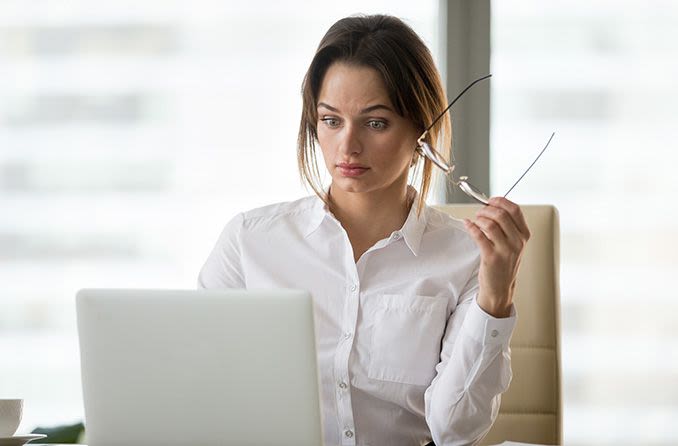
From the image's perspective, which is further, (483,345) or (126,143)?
(126,143)

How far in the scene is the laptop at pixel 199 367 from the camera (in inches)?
43.6

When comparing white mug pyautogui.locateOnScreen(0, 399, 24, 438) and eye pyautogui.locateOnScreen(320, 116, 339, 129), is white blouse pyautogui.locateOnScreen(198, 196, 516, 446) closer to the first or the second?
eye pyautogui.locateOnScreen(320, 116, 339, 129)

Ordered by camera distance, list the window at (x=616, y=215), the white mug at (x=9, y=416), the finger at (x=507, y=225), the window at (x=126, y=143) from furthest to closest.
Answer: the window at (x=126, y=143), the window at (x=616, y=215), the finger at (x=507, y=225), the white mug at (x=9, y=416)

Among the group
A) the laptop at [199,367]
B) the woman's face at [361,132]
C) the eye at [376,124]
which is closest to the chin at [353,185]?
the woman's face at [361,132]

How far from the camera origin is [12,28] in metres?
2.93

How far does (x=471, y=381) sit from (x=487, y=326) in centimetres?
11

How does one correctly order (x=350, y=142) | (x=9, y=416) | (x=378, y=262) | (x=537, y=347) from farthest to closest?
(x=537, y=347), (x=378, y=262), (x=350, y=142), (x=9, y=416)

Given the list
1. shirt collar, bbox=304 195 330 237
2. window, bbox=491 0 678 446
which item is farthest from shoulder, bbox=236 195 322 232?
window, bbox=491 0 678 446

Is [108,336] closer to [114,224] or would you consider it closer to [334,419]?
[334,419]

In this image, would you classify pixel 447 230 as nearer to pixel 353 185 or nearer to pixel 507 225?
pixel 353 185

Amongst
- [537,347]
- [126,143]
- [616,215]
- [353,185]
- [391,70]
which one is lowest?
[537,347]

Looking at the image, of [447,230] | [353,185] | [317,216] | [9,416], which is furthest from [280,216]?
[9,416]

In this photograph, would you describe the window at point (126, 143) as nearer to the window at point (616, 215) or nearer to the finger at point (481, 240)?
the window at point (616, 215)

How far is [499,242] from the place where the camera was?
1489 millimetres
